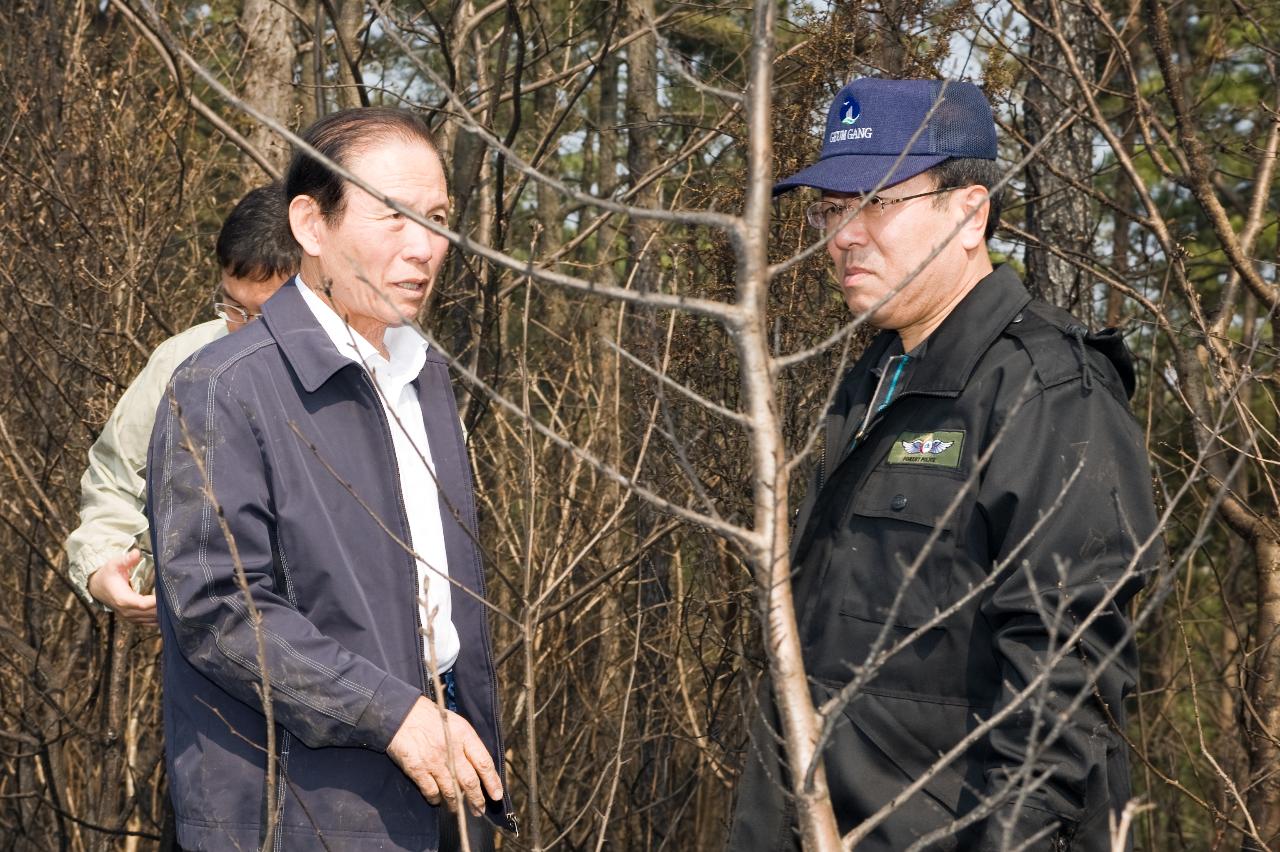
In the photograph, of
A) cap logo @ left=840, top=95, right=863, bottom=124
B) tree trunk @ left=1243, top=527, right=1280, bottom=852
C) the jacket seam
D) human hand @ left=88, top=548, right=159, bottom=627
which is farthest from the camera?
tree trunk @ left=1243, top=527, right=1280, bottom=852

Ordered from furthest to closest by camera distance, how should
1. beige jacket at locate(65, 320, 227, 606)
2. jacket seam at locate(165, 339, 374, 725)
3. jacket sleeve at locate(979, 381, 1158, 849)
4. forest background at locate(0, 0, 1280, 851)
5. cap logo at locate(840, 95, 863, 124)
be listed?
forest background at locate(0, 0, 1280, 851)
beige jacket at locate(65, 320, 227, 606)
cap logo at locate(840, 95, 863, 124)
jacket seam at locate(165, 339, 374, 725)
jacket sleeve at locate(979, 381, 1158, 849)

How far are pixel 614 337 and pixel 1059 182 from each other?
2005 mm

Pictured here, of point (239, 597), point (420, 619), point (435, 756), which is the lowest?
point (435, 756)

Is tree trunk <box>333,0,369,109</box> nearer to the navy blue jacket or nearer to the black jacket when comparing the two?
the navy blue jacket

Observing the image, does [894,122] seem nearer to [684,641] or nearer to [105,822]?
[105,822]

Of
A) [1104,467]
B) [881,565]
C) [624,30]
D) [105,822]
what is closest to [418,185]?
[881,565]

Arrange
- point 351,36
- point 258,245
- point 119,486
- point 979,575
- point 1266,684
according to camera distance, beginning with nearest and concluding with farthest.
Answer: point 979,575 → point 119,486 → point 258,245 → point 1266,684 → point 351,36

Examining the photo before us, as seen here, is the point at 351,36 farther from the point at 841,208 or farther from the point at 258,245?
the point at 841,208

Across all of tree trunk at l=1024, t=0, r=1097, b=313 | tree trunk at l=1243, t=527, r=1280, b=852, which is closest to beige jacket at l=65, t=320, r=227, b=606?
tree trunk at l=1243, t=527, r=1280, b=852

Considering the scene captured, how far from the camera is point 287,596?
89.8 inches

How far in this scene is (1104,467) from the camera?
82.7 inches

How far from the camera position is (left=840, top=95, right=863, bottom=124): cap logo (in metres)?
2.53

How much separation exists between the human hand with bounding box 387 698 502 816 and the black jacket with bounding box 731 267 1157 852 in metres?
0.49

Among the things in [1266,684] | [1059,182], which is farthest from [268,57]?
[1266,684]
